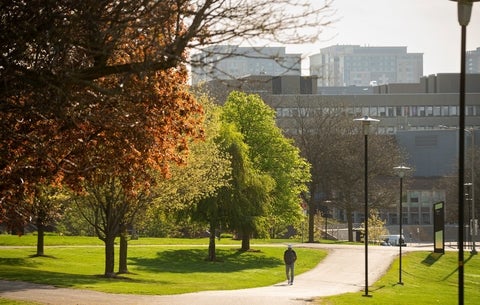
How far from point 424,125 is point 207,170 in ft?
362

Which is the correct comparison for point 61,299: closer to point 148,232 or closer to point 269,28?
point 269,28

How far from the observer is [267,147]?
64.8m

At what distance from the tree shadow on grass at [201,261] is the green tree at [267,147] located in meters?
4.31

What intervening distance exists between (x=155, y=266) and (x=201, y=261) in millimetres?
4839

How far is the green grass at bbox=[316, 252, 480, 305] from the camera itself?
35062 millimetres

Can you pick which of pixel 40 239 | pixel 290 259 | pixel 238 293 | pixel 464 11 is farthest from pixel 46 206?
pixel 464 11

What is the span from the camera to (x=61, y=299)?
2861 centimetres

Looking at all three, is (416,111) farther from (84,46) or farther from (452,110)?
(84,46)

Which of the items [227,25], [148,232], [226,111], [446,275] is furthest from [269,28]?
[148,232]

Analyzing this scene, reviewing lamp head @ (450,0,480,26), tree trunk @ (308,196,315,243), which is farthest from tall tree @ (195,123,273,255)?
lamp head @ (450,0,480,26)

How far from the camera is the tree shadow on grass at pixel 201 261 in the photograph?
52.5 meters

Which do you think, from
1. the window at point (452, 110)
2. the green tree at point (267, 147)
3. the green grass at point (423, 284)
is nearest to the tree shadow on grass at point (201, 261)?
the green tree at point (267, 147)

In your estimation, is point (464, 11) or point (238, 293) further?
point (238, 293)

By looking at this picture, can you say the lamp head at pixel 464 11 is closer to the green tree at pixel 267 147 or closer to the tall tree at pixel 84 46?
the tall tree at pixel 84 46
